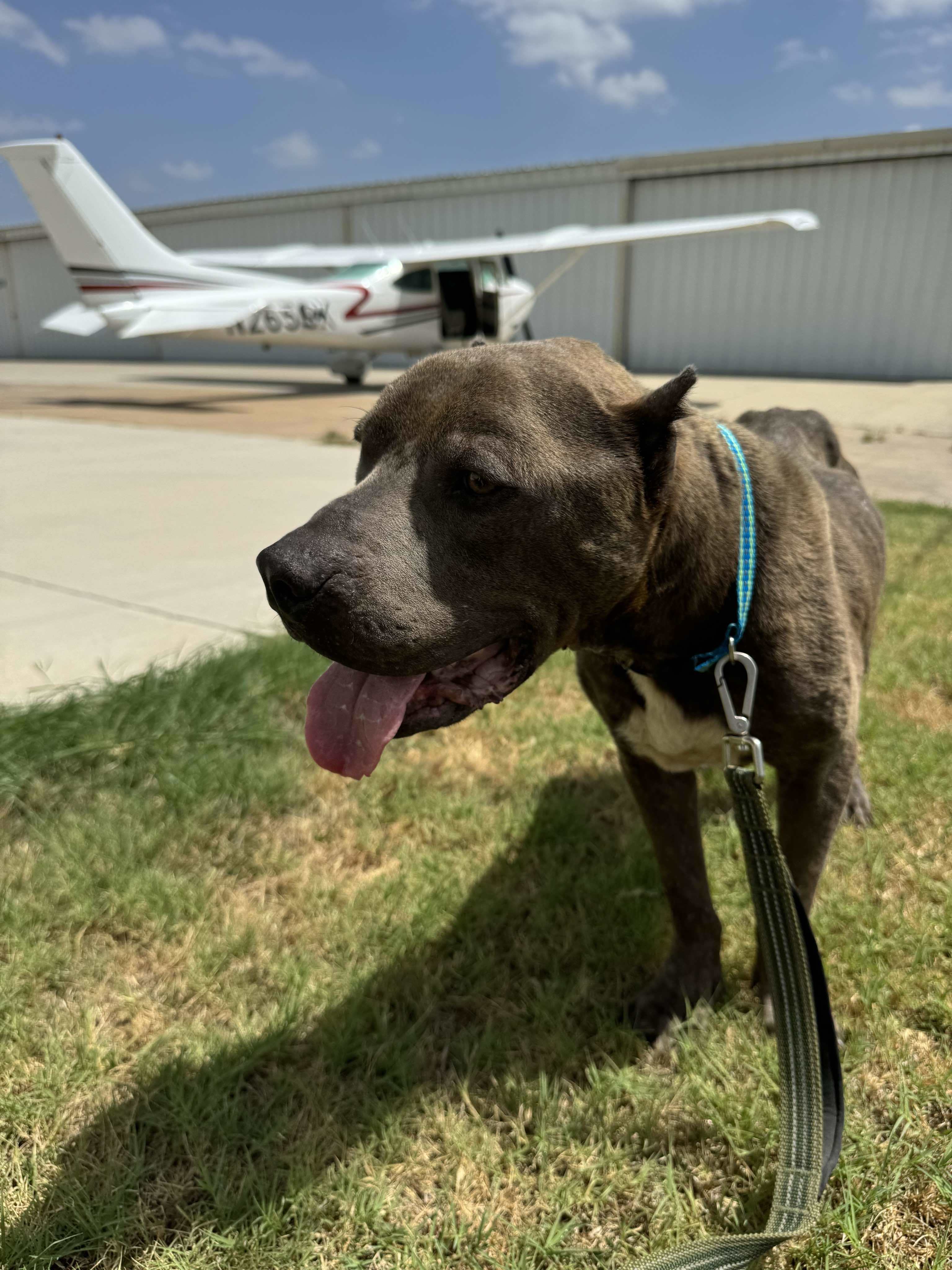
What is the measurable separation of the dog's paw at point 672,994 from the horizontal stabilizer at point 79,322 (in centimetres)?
1817

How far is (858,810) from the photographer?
2.89m

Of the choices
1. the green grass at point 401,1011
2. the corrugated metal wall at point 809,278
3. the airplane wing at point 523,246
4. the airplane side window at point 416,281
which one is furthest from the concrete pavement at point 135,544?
the corrugated metal wall at point 809,278

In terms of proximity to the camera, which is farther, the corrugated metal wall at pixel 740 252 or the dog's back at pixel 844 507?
the corrugated metal wall at pixel 740 252

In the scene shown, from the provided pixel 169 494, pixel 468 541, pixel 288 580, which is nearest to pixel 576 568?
pixel 468 541

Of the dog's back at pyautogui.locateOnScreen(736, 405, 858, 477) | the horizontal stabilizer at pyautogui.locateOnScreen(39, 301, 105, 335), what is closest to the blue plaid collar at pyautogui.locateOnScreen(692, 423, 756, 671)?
the dog's back at pyautogui.locateOnScreen(736, 405, 858, 477)

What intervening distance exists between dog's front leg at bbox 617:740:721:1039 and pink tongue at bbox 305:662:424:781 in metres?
0.79

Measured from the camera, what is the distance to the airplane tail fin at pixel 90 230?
17.2m

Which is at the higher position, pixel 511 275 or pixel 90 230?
pixel 90 230

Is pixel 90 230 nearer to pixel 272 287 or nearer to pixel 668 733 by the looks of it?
pixel 272 287

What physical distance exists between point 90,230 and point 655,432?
64.9ft

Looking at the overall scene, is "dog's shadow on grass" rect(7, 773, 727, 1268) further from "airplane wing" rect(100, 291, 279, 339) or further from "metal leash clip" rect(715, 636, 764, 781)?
"airplane wing" rect(100, 291, 279, 339)

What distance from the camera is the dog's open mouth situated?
5.14ft

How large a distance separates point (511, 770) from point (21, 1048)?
5.95 feet

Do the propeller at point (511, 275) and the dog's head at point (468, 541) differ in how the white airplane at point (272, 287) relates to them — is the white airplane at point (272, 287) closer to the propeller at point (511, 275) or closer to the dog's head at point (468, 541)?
the propeller at point (511, 275)
